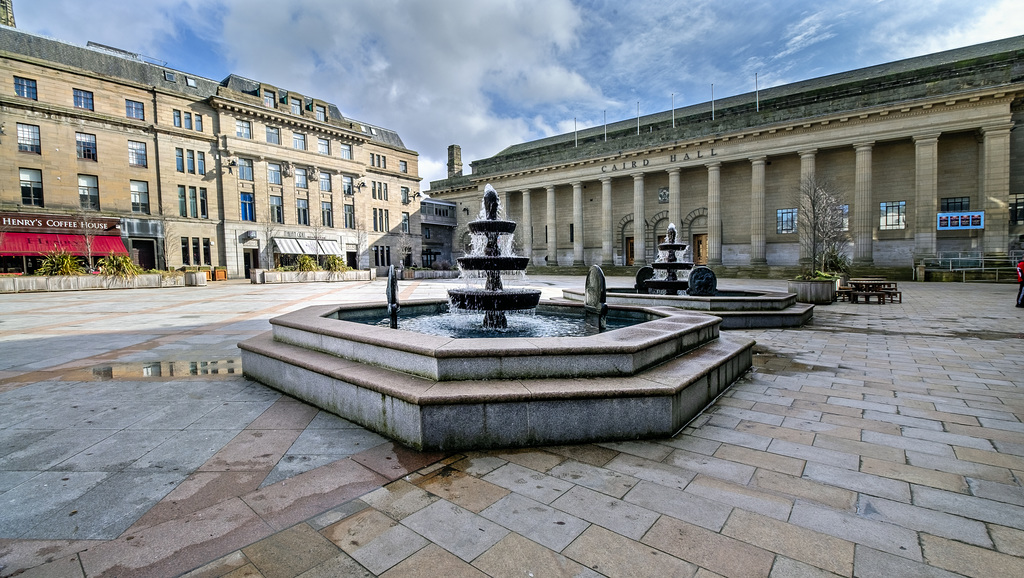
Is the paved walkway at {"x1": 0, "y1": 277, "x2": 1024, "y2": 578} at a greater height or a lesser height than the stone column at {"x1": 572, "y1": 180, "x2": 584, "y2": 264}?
lesser

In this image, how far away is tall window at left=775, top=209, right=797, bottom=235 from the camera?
32.5 metres

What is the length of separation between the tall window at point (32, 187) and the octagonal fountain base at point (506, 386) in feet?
132

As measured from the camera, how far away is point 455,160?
60.2m

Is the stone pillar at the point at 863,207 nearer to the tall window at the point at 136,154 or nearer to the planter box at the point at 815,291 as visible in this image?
the planter box at the point at 815,291

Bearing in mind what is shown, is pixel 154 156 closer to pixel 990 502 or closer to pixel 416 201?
pixel 416 201

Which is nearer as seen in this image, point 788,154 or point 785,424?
point 785,424

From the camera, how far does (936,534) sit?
2582 millimetres

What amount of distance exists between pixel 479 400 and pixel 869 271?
3277 cm

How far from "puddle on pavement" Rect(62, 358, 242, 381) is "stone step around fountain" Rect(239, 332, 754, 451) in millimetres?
3381

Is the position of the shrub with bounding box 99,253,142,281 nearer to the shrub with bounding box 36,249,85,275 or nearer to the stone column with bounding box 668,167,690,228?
the shrub with bounding box 36,249,85,275

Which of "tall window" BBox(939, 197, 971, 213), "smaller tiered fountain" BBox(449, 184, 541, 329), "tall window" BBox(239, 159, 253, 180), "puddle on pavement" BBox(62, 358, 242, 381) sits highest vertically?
"tall window" BBox(239, 159, 253, 180)

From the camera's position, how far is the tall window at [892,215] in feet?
96.4

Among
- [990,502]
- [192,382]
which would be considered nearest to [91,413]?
[192,382]

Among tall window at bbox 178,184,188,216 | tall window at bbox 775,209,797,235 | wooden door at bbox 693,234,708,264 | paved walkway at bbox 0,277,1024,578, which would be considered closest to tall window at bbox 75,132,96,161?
tall window at bbox 178,184,188,216
